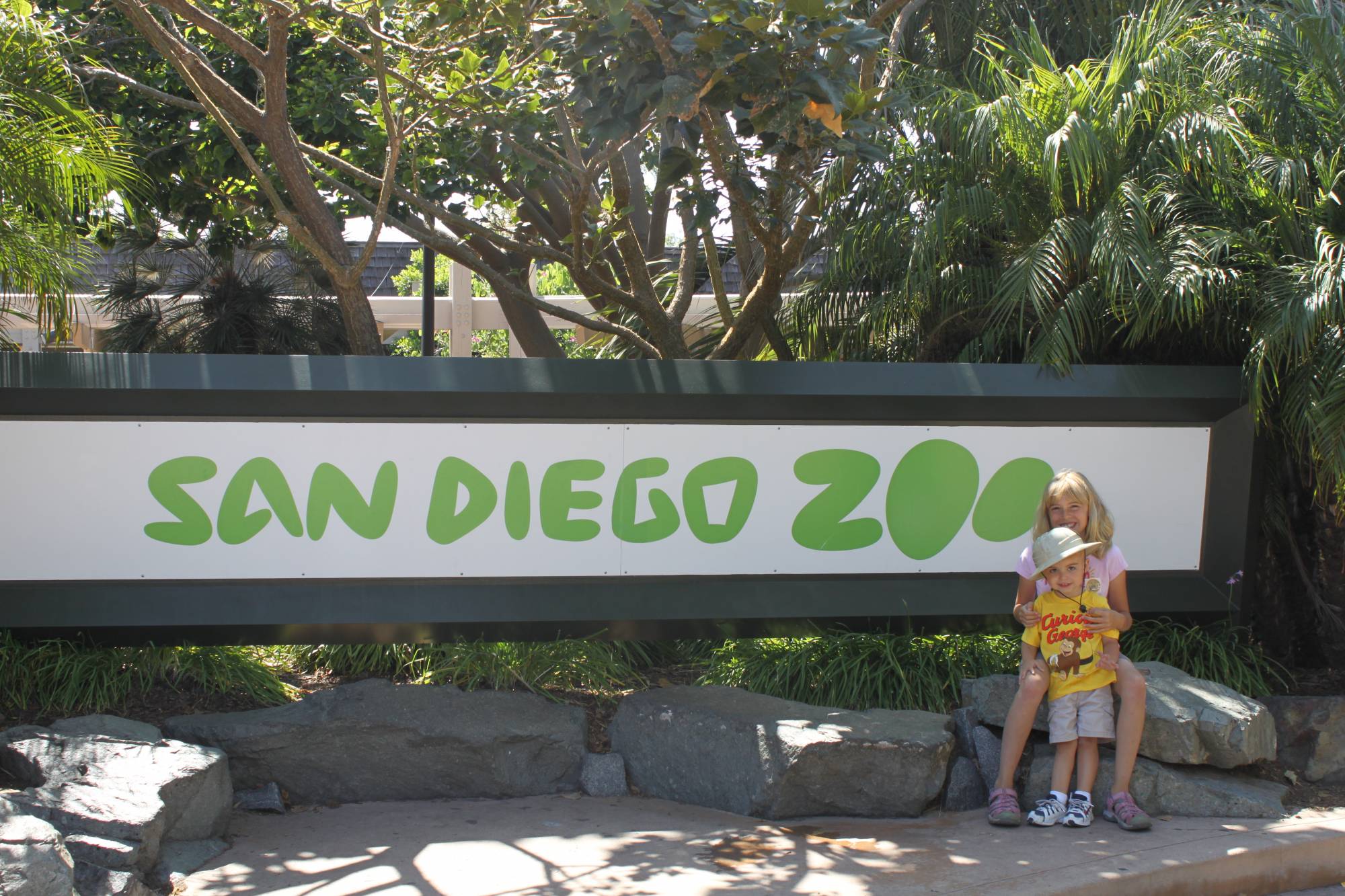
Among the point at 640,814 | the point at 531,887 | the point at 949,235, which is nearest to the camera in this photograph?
the point at 531,887

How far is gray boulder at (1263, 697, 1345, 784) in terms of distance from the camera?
192 inches

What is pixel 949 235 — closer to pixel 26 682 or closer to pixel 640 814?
pixel 640 814

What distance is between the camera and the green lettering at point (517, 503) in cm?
517

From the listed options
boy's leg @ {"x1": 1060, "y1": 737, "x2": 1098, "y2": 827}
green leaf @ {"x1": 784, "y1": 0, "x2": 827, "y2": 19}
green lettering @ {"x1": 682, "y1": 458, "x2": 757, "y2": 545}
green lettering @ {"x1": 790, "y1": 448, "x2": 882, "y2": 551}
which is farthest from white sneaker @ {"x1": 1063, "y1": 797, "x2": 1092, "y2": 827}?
green leaf @ {"x1": 784, "y1": 0, "x2": 827, "y2": 19}

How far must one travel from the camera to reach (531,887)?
3.75m

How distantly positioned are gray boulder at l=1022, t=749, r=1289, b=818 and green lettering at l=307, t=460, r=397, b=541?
2.85 metres

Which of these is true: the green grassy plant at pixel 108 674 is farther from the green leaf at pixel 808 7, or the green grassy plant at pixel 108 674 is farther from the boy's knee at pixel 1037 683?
the green leaf at pixel 808 7

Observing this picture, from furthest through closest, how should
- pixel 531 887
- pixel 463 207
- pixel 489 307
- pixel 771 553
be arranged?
pixel 489 307, pixel 463 207, pixel 771 553, pixel 531 887

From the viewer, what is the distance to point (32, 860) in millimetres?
3139

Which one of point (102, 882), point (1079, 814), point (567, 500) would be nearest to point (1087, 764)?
point (1079, 814)

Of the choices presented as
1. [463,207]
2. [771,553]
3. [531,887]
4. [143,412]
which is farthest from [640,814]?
[463,207]

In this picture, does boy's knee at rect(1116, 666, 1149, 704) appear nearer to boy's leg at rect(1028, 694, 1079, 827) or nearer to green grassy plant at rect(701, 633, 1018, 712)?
boy's leg at rect(1028, 694, 1079, 827)

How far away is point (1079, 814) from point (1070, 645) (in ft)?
1.98

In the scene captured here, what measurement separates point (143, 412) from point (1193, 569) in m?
4.75
